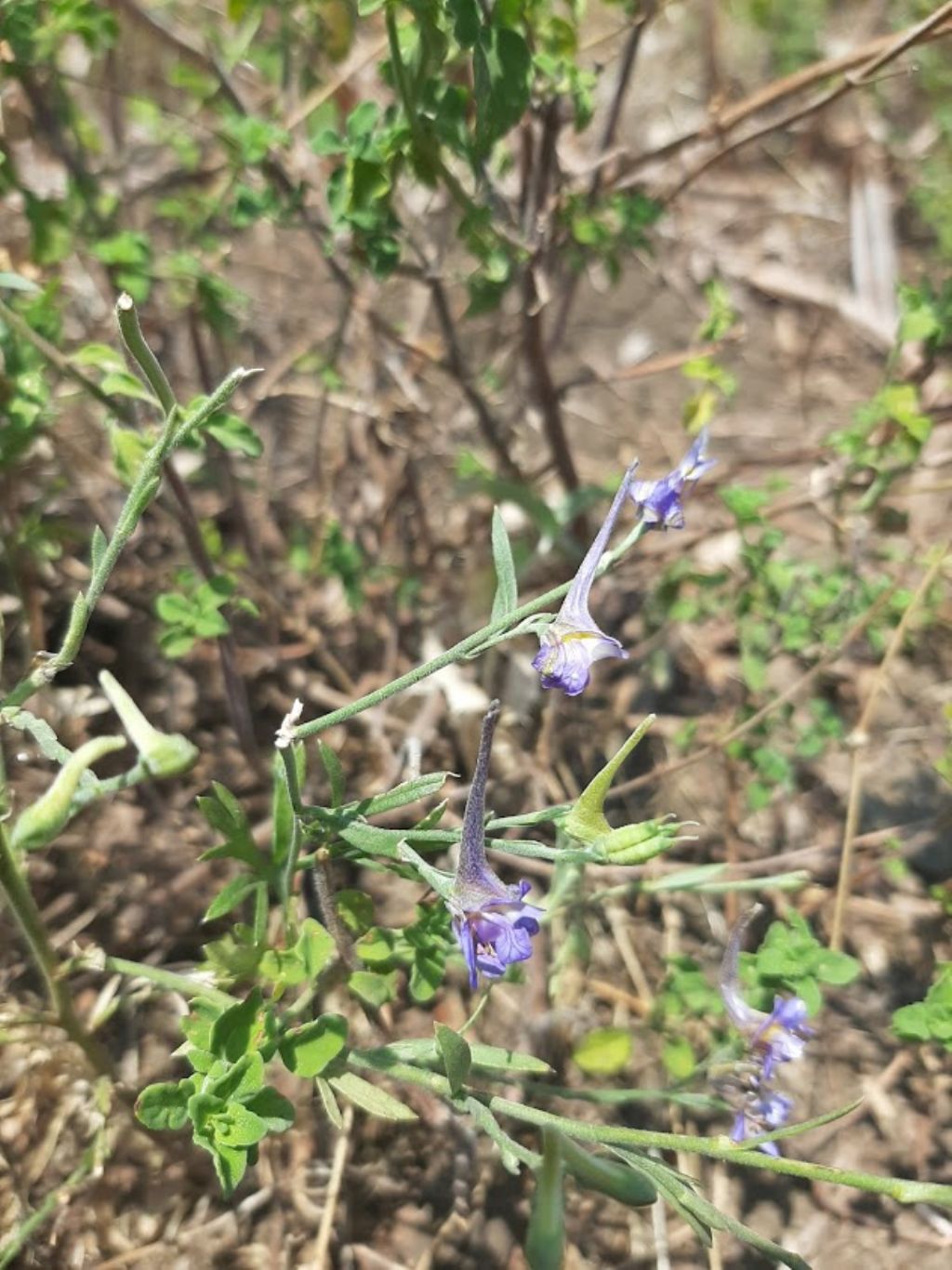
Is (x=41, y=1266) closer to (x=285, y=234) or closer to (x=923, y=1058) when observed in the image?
(x=923, y=1058)

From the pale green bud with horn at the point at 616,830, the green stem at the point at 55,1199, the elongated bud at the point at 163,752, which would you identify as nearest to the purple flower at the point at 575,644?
the pale green bud with horn at the point at 616,830

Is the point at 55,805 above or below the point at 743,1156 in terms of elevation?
above

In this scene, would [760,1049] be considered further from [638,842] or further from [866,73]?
[866,73]

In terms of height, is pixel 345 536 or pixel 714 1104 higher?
pixel 345 536

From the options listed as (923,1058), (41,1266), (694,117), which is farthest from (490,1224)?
(694,117)

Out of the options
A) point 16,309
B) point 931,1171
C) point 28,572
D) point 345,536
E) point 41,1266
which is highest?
point 16,309

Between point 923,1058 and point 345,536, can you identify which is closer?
point 923,1058

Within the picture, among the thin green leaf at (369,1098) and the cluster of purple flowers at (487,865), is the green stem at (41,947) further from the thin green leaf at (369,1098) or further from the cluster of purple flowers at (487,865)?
the cluster of purple flowers at (487,865)

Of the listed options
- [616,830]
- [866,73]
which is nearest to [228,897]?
[616,830]
